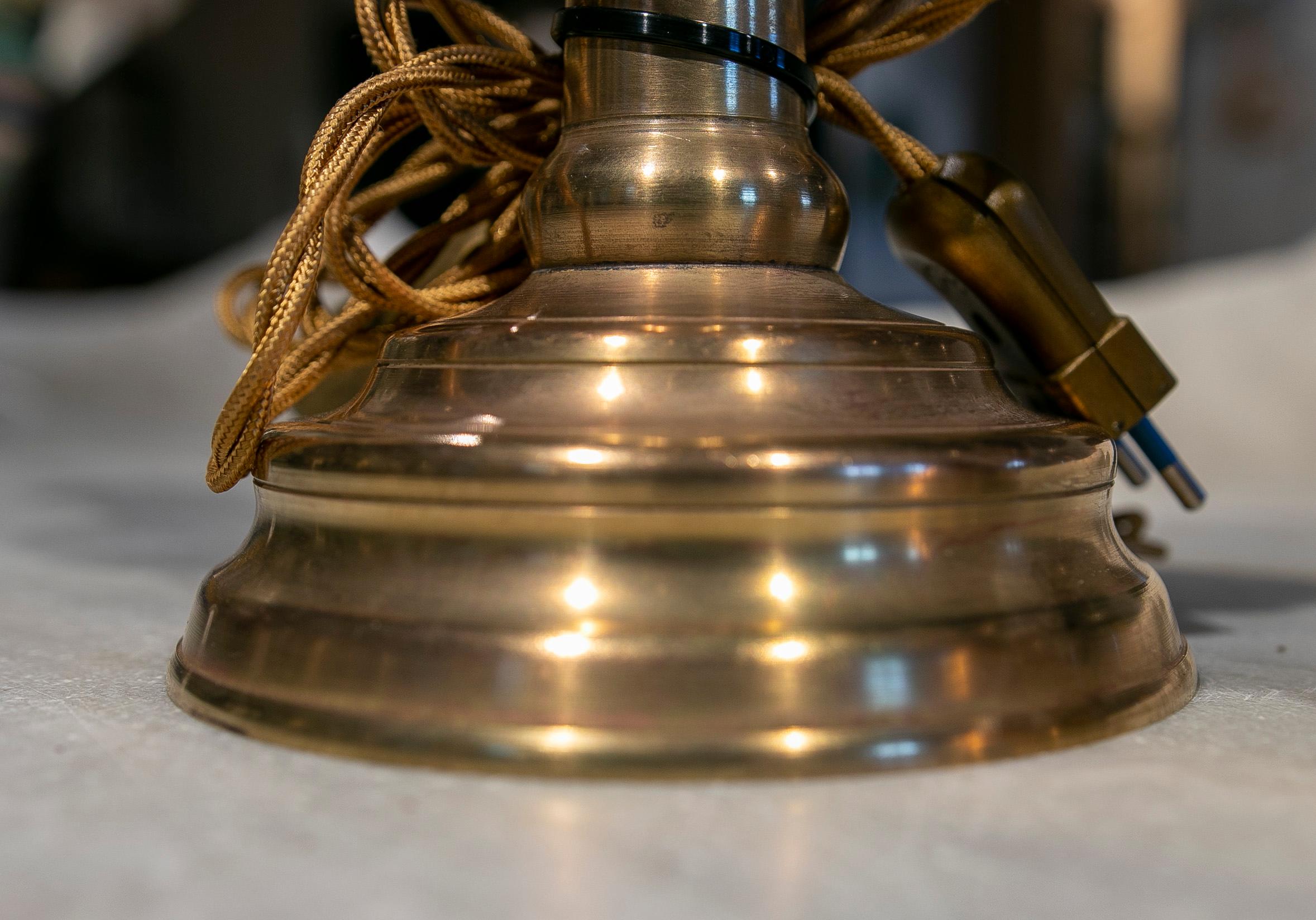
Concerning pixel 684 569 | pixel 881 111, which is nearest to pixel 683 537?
pixel 684 569

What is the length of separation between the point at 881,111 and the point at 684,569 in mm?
1441

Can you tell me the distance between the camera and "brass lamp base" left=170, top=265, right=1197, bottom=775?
36cm

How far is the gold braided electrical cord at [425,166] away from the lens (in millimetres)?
468

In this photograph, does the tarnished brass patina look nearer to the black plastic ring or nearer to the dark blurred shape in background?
the black plastic ring

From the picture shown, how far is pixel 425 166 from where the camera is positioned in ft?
1.89

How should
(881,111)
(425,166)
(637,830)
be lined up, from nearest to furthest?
(637,830), (425,166), (881,111)

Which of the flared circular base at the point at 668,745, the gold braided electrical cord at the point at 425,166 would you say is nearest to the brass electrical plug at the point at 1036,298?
the gold braided electrical cord at the point at 425,166

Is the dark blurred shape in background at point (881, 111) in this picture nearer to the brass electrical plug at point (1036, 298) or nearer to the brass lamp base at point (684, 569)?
the brass electrical plug at point (1036, 298)

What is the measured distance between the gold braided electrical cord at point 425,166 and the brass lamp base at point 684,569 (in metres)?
0.06

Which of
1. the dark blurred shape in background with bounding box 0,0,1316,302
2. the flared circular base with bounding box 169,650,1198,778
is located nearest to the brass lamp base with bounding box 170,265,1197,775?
the flared circular base with bounding box 169,650,1198,778

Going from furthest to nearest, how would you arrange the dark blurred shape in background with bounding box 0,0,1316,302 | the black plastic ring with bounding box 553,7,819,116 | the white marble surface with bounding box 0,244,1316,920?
the dark blurred shape in background with bounding box 0,0,1316,302 < the black plastic ring with bounding box 553,7,819,116 < the white marble surface with bounding box 0,244,1316,920

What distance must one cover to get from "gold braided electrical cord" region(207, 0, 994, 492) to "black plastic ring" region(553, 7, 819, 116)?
0.04 metres

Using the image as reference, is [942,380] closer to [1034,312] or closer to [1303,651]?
[1034,312]

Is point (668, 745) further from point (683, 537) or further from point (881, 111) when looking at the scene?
point (881, 111)
